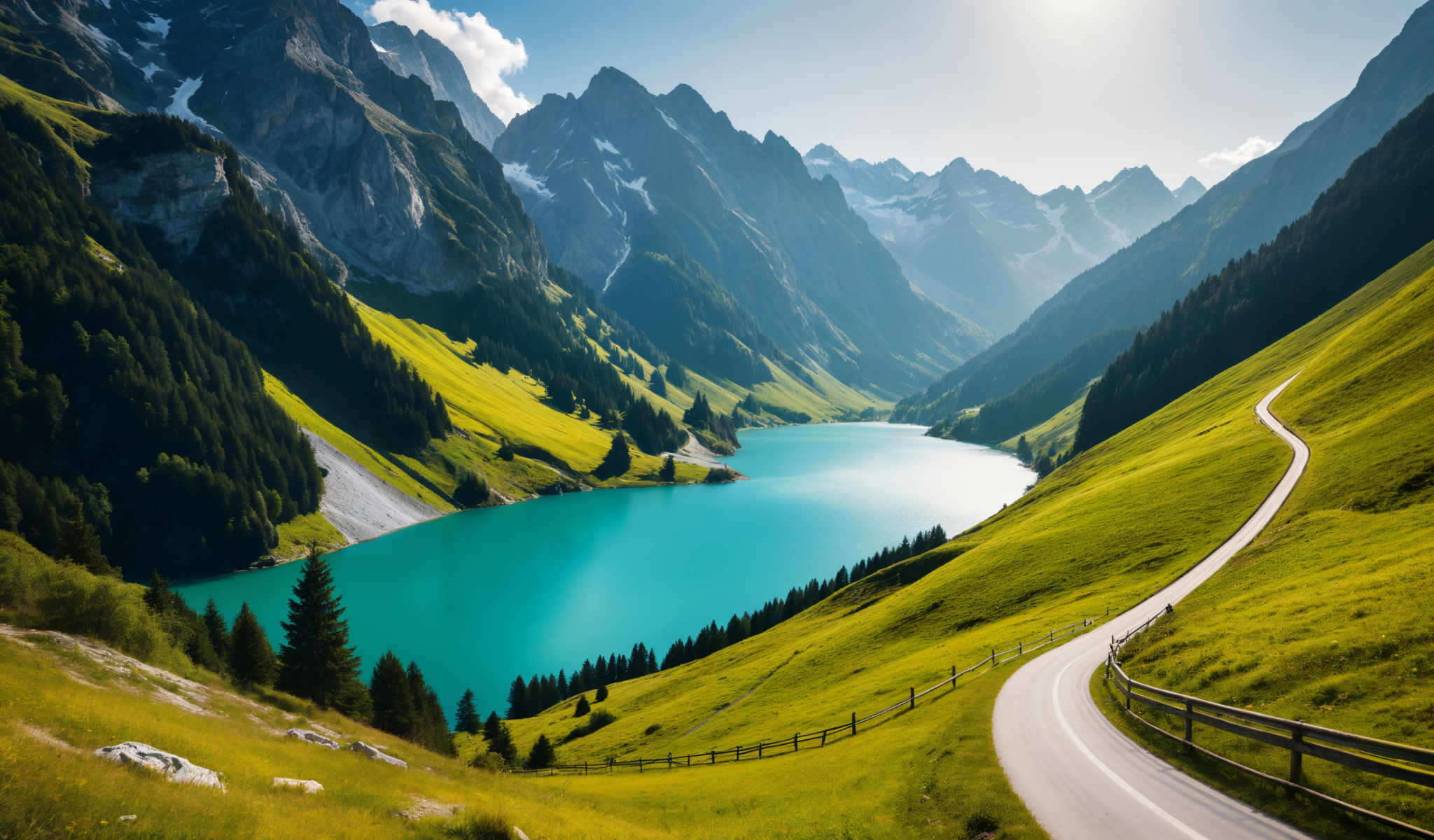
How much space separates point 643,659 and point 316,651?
3632 cm

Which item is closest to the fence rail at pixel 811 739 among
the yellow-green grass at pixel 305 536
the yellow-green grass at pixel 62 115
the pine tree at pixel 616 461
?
the yellow-green grass at pixel 305 536

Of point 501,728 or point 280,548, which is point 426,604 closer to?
point 280,548

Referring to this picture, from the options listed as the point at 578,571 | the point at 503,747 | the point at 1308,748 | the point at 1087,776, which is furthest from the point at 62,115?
the point at 1308,748

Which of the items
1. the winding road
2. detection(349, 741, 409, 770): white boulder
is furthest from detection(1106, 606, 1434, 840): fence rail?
detection(349, 741, 409, 770): white boulder

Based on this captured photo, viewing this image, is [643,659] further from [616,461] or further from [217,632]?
[616,461]

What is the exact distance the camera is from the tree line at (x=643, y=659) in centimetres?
6334

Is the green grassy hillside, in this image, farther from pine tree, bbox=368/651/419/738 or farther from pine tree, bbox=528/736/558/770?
pine tree, bbox=368/651/419/738

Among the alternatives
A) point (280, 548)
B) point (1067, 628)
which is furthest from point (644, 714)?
point (280, 548)

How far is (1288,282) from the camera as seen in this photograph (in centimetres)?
15288

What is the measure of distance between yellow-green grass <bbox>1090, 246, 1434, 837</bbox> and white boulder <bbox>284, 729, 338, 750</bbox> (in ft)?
91.1

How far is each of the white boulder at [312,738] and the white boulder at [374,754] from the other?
689 mm

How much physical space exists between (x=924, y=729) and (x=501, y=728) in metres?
34.5

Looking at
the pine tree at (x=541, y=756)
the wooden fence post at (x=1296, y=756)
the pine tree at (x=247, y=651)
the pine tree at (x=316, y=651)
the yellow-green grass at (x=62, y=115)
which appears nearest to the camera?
the wooden fence post at (x=1296, y=756)

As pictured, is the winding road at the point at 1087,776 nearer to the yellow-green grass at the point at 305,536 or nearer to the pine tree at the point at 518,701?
the pine tree at the point at 518,701
